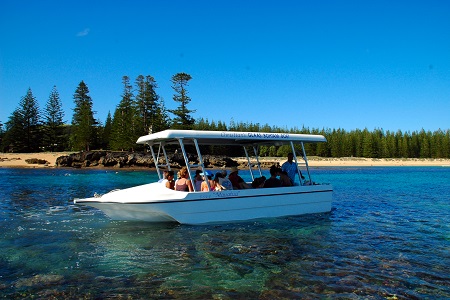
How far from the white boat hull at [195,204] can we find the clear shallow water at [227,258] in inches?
13.1

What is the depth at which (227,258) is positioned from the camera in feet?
26.5

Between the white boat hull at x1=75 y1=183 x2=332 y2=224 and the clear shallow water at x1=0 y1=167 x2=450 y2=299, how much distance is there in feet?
1.09

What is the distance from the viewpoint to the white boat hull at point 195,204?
10.5m

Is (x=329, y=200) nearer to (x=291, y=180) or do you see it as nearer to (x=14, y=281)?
(x=291, y=180)

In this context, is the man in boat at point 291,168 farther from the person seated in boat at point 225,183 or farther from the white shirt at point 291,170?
the person seated in boat at point 225,183

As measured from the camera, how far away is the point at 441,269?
A: 7.51 metres

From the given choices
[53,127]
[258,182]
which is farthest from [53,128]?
[258,182]

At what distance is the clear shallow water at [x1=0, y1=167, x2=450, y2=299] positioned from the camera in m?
6.23

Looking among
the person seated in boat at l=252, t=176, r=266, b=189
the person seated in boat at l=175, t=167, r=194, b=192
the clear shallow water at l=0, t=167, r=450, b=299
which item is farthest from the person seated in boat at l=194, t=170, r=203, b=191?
the person seated in boat at l=252, t=176, r=266, b=189

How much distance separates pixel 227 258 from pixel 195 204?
2.98 meters

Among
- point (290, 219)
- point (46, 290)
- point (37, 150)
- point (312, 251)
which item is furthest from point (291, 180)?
point (37, 150)

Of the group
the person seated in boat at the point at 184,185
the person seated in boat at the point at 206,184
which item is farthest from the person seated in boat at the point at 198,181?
the person seated in boat at the point at 184,185

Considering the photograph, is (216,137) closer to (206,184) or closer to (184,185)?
(206,184)

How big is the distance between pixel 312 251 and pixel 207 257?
262 centimetres
